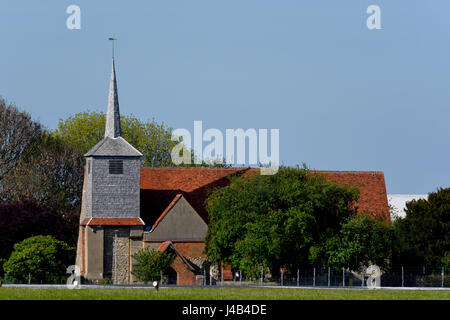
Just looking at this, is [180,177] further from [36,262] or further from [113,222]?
[36,262]

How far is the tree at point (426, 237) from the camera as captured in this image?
7106 centimetres

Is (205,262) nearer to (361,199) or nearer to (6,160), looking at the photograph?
(361,199)

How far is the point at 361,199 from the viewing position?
7881 centimetres

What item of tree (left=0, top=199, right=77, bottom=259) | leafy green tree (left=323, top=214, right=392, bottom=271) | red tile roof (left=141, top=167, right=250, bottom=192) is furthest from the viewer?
red tile roof (left=141, top=167, right=250, bottom=192)

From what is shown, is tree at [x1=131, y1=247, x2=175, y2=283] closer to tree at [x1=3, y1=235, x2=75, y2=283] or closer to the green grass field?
tree at [x1=3, y1=235, x2=75, y2=283]

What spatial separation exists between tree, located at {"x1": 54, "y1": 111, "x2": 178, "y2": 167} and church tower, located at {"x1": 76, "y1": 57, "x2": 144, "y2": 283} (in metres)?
26.3

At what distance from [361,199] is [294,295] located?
32.7 m

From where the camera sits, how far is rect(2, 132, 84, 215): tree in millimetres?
88000

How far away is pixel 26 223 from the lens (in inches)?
2945

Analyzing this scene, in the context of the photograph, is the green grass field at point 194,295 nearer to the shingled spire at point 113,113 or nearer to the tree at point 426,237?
the tree at point 426,237

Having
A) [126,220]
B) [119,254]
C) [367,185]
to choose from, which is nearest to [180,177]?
[126,220]

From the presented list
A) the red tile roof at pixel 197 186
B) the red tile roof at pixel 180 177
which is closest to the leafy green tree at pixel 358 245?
the red tile roof at pixel 197 186

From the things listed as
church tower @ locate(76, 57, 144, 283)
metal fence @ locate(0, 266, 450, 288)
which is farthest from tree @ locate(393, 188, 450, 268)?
church tower @ locate(76, 57, 144, 283)
